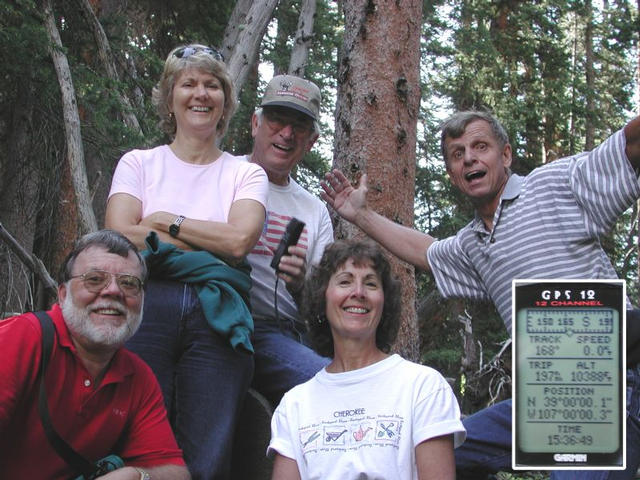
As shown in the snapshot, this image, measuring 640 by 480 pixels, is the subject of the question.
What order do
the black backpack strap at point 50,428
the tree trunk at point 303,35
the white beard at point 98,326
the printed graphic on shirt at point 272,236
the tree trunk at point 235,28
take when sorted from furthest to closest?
the tree trunk at point 303,35 → the tree trunk at point 235,28 → the printed graphic on shirt at point 272,236 → the white beard at point 98,326 → the black backpack strap at point 50,428

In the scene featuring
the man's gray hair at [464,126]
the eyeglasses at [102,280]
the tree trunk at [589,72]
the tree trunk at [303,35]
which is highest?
the tree trunk at [589,72]

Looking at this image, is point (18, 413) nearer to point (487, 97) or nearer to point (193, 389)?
point (193, 389)

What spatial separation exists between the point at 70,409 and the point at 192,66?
172 cm

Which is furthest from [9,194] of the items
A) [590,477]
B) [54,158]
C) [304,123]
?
[590,477]

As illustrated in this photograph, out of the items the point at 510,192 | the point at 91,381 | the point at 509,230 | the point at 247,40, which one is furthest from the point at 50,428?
the point at 247,40

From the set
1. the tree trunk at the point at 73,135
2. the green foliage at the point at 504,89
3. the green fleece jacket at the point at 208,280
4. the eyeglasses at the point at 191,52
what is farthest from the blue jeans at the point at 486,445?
the green foliage at the point at 504,89

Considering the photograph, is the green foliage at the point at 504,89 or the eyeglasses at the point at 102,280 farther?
the green foliage at the point at 504,89

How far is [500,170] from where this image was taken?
3604mm

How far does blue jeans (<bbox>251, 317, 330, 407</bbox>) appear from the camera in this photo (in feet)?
13.0

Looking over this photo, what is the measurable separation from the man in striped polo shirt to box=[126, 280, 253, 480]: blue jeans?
1042 mm

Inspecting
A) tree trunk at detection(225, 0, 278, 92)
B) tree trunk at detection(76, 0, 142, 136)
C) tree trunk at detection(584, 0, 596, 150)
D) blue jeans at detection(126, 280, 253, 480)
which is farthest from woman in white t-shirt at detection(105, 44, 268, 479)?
tree trunk at detection(584, 0, 596, 150)

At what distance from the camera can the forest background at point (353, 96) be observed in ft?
19.7

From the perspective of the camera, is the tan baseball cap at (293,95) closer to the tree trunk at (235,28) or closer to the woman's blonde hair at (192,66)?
the woman's blonde hair at (192,66)

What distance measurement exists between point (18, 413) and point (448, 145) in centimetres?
217
